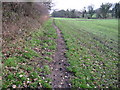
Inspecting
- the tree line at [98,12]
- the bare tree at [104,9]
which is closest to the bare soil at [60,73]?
the tree line at [98,12]

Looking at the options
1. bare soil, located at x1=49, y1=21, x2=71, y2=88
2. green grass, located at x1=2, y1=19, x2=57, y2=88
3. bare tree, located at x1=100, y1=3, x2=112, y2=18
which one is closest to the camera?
green grass, located at x1=2, y1=19, x2=57, y2=88

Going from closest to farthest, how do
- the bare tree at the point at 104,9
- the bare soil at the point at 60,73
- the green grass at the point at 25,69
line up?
the green grass at the point at 25,69 → the bare soil at the point at 60,73 → the bare tree at the point at 104,9

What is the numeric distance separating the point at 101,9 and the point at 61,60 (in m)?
92.8

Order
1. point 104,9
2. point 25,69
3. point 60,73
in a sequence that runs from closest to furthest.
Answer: point 25,69 < point 60,73 < point 104,9

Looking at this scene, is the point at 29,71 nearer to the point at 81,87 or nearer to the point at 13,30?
the point at 81,87

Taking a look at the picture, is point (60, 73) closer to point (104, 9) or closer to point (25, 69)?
point (25, 69)

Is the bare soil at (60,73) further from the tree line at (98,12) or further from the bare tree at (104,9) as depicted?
the bare tree at (104,9)

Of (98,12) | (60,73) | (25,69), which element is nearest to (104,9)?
(98,12)

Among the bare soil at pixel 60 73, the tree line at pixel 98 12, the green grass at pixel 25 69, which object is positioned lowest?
the bare soil at pixel 60 73

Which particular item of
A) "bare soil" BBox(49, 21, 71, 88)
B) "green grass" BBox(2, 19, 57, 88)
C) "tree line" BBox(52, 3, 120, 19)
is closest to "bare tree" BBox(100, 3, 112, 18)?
"tree line" BBox(52, 3, 120, 19)

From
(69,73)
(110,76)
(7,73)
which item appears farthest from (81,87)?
(7,73)

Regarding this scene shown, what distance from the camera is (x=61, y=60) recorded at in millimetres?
6648

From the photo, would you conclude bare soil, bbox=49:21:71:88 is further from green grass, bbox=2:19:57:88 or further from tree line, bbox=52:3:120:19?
tree line, bbox=52:3:120:19

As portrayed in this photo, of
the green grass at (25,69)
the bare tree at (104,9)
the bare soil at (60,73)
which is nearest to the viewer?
the green grass at (25,69)
